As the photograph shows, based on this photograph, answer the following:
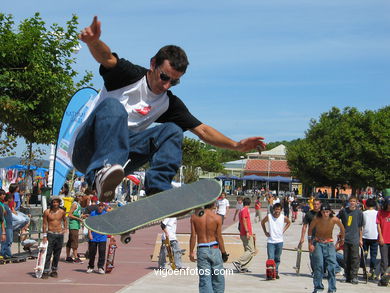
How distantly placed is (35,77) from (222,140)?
1030cm

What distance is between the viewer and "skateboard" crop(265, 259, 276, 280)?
1363 cm

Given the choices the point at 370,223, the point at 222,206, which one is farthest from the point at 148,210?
the point at 222,206

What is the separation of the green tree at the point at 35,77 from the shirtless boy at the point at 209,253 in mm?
6073

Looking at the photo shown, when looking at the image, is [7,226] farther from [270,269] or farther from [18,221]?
[270,269]

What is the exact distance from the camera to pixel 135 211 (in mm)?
4328

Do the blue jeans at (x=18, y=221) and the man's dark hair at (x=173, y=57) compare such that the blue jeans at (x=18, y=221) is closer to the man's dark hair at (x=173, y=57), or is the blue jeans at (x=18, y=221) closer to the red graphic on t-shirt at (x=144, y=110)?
the red graphic on t-shirt at (x=144, y=110)

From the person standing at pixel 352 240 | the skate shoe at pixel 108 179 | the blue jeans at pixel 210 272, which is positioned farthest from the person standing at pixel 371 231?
the skate shoe at pixel 108 179

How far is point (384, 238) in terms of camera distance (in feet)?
44.4

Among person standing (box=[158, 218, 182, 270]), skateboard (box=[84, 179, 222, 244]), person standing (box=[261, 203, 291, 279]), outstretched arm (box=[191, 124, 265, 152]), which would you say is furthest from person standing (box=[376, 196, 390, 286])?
skateboard (box=[84, 179, 222, 244])

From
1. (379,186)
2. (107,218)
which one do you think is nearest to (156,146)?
(107,218)

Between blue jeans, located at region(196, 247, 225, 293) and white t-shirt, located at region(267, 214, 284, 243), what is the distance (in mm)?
4154

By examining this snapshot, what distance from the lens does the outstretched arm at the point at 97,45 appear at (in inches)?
154

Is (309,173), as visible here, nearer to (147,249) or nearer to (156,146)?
(147,249)

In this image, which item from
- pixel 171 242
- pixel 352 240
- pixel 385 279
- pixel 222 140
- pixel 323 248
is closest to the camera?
pixel 222 140
